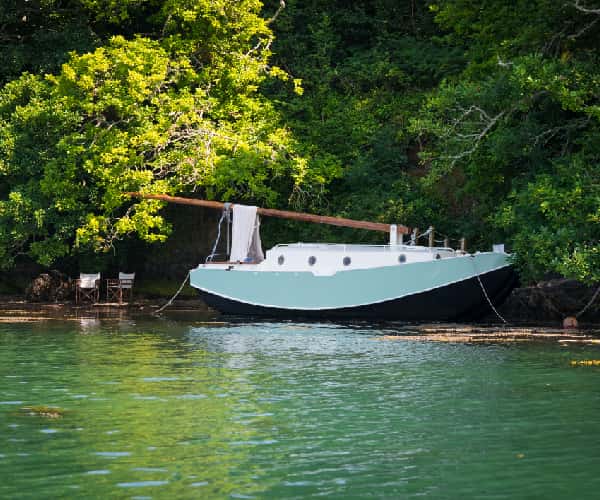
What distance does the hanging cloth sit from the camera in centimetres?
3922

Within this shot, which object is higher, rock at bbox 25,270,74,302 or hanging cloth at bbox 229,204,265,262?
hanging cloth at bbox 229,204,265,262

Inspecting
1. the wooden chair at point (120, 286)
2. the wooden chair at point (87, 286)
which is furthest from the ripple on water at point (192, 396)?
the wooden chair at point (87, 286)

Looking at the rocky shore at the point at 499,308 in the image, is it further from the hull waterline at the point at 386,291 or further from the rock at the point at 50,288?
the hull waterline at the point at 386,291

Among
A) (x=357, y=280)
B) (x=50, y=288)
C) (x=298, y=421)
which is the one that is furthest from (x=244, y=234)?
(x=298, y=421)

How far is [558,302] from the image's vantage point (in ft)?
118

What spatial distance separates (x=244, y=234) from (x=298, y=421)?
23.2m

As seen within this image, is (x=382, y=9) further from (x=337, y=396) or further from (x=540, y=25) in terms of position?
(x=337, y=396)

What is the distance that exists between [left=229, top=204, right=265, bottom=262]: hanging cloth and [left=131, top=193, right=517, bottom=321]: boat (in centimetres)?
3

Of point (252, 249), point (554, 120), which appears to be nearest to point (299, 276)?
point (252, 249)

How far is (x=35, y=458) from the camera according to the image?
13.6 meters

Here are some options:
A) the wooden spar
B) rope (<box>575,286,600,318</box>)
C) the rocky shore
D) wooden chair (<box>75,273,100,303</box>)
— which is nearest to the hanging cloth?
the wooden spar

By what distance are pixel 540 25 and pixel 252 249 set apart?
11972 mm

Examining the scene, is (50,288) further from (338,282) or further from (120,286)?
(338,282)

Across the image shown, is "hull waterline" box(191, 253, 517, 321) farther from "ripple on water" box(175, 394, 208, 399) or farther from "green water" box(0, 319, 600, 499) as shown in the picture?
"ripple on water" box(175, 394, 208, 399)
